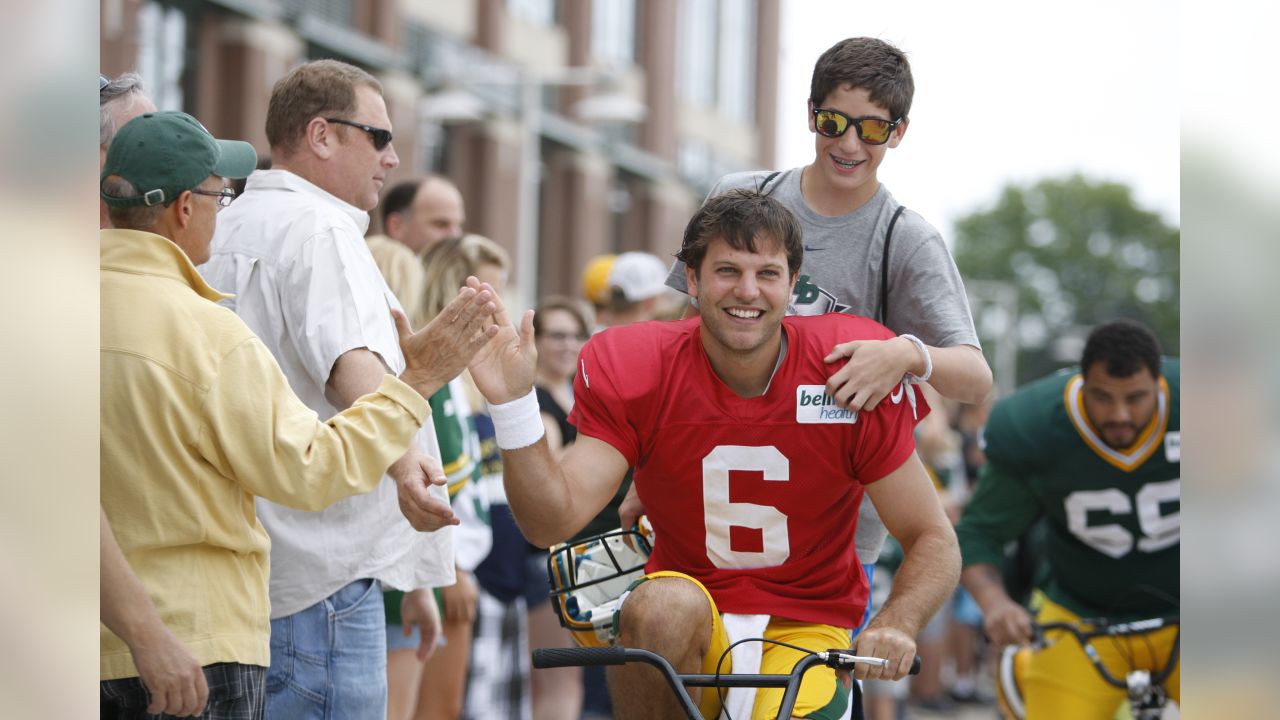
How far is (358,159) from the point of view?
15.0ft

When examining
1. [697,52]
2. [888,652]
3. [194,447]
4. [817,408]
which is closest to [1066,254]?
[697,52]

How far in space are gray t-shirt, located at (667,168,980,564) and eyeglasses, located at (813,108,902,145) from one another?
0.76 feet

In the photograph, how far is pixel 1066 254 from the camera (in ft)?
302

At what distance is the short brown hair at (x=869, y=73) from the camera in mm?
4629

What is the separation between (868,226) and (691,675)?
5.31 ft

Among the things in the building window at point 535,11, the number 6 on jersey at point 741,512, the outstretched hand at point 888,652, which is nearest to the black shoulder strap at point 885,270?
the number 6 on jersey at point 741,512

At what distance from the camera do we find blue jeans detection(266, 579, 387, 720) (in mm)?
4137

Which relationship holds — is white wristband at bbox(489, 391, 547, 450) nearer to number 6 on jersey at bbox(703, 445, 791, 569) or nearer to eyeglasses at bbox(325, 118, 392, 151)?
number 6 on jersey at bbox(703, 445, 791, 569)

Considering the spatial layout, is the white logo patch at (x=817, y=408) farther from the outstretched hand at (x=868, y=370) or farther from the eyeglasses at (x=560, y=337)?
the eyeglasses at (x=560, y=337)

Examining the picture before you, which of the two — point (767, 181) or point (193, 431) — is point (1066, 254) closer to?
point (767, 181)

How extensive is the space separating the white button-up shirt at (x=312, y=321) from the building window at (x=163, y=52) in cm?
1734
